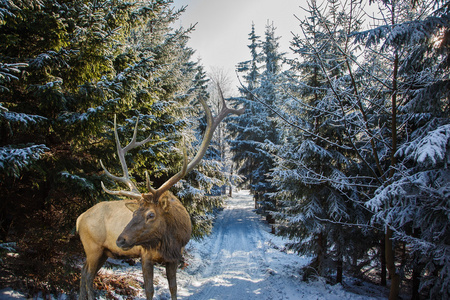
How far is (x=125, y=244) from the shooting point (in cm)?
270

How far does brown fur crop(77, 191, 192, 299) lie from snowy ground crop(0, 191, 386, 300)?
2210 millimetres

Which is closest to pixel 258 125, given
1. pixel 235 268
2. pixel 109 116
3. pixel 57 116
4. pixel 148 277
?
pixel 235 268

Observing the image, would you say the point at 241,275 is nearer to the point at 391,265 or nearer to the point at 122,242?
the point at 391,265

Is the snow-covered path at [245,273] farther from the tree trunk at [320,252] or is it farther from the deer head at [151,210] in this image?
the deer head at [151,210]

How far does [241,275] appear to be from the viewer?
→ 885 centimetres

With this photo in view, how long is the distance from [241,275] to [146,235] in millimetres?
7341

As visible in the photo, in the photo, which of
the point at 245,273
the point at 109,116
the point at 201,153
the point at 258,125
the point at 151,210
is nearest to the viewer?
the point at 151,210

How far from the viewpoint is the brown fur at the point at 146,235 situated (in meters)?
3.03

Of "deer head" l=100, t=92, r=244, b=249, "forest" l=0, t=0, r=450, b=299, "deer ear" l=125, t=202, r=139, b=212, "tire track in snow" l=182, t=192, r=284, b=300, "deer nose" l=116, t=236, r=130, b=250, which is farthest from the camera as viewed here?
"tire track in snow" l=182, t=192, r=284, b=300

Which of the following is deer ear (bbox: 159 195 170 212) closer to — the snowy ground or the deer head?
the deer head

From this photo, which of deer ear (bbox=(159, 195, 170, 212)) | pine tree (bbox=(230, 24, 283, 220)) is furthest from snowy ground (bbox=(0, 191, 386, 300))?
pine tree (bbox=(230, 24, 283, 220))

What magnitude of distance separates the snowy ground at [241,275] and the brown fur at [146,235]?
221 cm

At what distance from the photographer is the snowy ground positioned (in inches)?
268

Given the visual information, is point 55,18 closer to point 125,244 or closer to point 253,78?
point 125,244
